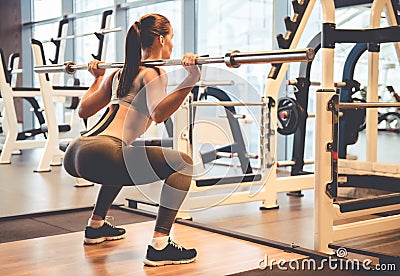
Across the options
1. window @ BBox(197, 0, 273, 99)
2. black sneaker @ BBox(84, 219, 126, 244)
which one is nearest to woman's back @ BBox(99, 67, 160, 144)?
black sneaker @ BBox(84, 219, 126, 244)

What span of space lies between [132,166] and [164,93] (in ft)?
1.15

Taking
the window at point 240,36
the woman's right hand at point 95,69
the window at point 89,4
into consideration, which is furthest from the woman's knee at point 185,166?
the window at point 89,4

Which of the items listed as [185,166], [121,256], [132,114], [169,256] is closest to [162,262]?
[169,256]

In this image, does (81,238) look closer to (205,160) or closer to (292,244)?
(292,244)

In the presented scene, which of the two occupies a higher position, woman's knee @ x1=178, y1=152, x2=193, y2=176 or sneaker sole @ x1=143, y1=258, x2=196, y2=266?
woman's knee @ x1=178, y1=152, x2=193, y2=176

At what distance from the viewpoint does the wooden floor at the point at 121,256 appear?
2514 mm

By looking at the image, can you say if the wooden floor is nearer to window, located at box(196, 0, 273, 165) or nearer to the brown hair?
the brown hair

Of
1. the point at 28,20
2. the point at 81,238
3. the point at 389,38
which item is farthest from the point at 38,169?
the point at 28,20

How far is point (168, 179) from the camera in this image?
262 centimetres

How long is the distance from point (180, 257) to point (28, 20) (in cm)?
993

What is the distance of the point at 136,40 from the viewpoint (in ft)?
8.59

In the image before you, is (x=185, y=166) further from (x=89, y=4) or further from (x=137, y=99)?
(x=89, y=4)

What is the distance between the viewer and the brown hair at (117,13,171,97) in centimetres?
260

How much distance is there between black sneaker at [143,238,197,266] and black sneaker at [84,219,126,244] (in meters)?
0.47
